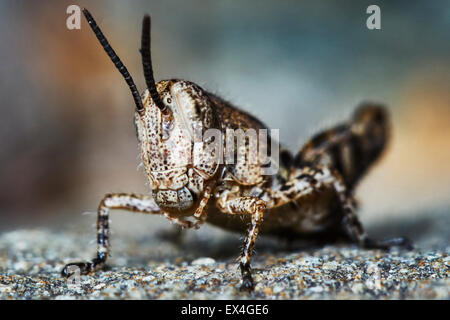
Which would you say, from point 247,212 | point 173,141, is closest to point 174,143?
point 173,141

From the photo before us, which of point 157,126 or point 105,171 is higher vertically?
point 105,171

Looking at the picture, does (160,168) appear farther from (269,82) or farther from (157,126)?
(269,82)

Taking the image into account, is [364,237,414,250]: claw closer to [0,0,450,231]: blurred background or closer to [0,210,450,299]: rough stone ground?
[0,210,450,299]: rough stone ground

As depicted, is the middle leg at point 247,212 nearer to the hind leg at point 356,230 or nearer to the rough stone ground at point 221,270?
the rough stone ground at point 221,270

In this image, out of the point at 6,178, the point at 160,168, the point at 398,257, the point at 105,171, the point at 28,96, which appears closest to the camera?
the point at 160,168

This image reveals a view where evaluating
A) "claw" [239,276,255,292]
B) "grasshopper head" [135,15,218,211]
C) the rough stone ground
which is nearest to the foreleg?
the rough stone ground

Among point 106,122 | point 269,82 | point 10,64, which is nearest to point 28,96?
point 10,64

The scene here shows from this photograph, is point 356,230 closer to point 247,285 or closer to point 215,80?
point 247,285

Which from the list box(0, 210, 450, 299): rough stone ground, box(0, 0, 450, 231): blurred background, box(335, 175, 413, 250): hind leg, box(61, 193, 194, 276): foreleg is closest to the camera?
box(0, 210, 450, 299): rough stone ground
